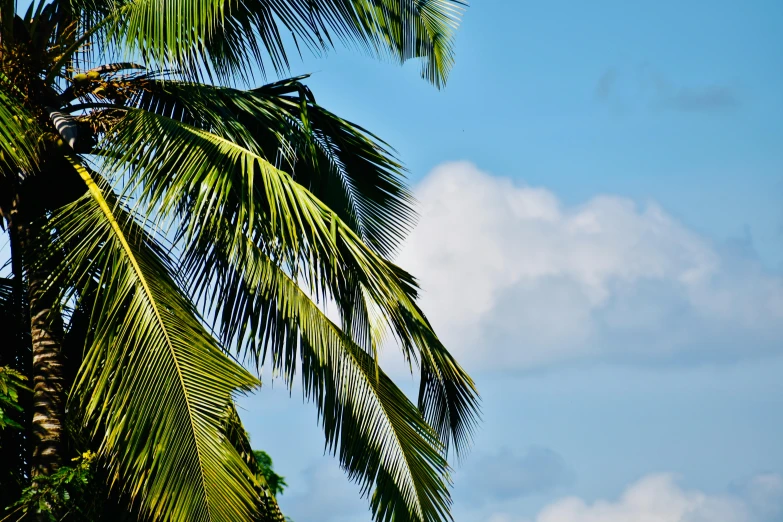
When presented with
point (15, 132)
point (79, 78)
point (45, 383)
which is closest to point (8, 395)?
point (45, 383)

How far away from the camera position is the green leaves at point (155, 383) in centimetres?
573

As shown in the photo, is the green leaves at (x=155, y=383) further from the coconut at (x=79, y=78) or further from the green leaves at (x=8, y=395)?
the coconut at (x=79, y=78)

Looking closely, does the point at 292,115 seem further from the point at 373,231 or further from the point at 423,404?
the point at 423,404

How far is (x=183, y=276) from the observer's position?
691cm

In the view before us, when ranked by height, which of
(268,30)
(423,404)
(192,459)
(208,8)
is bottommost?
(192,459)

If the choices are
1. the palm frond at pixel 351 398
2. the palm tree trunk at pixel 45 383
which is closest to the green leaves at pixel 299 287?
the palm frond at pixel 351 398

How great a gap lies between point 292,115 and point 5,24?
2436mm

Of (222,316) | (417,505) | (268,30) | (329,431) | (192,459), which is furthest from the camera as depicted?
(268,30)

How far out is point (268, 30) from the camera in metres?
7.70

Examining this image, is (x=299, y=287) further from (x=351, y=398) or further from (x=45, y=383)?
(x=45, y=383)

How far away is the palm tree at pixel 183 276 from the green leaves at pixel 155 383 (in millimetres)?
13

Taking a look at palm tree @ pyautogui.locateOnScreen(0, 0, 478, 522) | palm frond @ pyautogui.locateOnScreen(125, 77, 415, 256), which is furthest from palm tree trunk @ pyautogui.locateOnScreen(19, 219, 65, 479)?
palm frond @ pyautogui.locateOnScreen(125, 77, 415, 256)

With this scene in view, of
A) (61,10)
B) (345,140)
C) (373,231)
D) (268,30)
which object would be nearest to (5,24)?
(61,10)

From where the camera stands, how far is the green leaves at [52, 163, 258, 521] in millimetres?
5727
